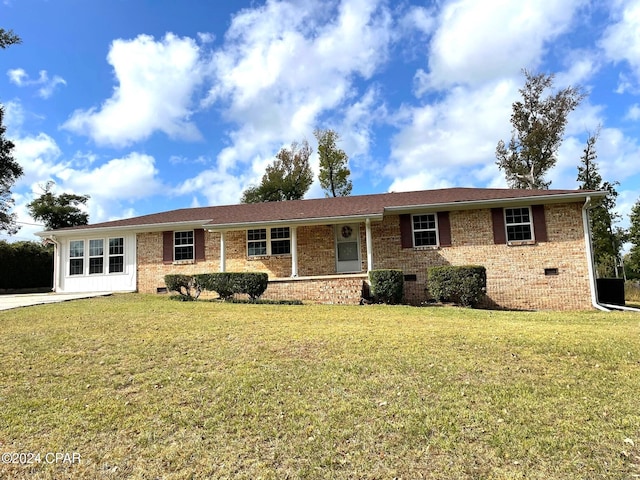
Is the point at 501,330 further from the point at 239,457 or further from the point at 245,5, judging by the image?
the point at 245,5

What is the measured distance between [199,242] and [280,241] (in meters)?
3.28

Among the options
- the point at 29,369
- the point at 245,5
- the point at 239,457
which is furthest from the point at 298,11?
the point at 239,457

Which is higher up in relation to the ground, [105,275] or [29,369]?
[105,275]

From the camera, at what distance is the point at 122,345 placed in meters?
6.46

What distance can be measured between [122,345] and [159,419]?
115 inches

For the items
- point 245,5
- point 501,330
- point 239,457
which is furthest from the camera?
point 245,5

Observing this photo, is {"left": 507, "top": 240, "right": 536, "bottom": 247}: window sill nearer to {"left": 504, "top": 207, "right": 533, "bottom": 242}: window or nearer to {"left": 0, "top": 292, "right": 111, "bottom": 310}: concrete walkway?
{"left": 504, "top": 207, "right": 533, "bottom": 242}: window

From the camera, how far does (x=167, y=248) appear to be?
16.6 metres

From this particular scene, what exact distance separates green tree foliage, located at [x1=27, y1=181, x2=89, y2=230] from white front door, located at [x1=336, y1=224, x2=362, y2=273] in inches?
1257

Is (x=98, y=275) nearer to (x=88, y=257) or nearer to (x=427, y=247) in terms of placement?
(x=88, y=257)

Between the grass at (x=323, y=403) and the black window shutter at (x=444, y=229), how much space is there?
23.1 feet

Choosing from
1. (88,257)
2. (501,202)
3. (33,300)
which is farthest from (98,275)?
(501,202)

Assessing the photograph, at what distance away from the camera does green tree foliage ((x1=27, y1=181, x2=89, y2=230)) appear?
38.1 m

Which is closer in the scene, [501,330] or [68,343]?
[68,343]
